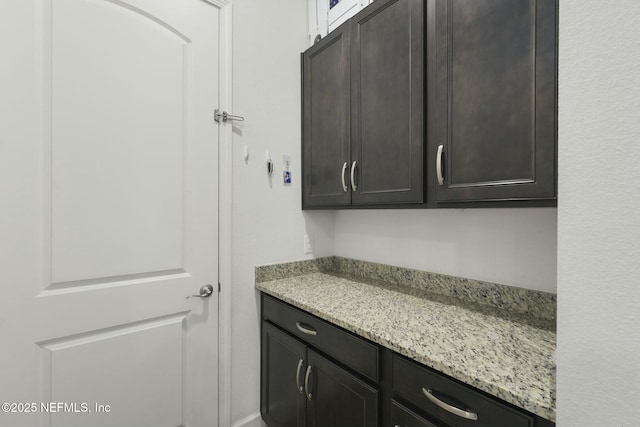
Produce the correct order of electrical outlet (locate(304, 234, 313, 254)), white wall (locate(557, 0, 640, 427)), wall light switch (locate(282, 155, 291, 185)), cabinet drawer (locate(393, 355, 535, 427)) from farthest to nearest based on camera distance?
electrical outlet (locate(304, 234, 313, 254)), wall light switch (locate(282, 155, 291, 185)), cabinet drawer (locate(393, 355, 535, 427)), white wall (locate(557, 0, 640, 427))

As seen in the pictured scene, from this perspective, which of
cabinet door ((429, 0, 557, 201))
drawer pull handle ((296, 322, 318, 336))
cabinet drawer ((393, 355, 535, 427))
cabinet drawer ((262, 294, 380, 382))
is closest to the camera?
cabinet drawer ((393, 355, 535, 427))

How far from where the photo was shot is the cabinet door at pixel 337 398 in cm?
107

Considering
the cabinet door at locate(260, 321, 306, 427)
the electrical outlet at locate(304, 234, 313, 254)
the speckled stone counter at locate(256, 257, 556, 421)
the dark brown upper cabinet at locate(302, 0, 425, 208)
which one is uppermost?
the dark brown upper cabinet at locate(302, 0, 425, 208)

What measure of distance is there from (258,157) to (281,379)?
4.05 feet

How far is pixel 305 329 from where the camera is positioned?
4.50ft

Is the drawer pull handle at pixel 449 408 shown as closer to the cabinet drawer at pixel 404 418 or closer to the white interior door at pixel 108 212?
the cabinet drawer at pixel 404 418

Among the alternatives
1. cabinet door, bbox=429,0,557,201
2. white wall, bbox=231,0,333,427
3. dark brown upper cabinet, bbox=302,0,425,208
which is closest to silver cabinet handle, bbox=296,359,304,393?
white wall, bbox=231,0,333,427

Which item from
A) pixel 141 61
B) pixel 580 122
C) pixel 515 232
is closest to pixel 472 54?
pixel 580 122

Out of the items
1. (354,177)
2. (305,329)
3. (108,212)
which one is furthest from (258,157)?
(305,329)

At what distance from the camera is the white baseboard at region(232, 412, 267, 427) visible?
65.5 inches

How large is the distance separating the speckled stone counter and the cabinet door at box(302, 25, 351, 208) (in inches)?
19.0

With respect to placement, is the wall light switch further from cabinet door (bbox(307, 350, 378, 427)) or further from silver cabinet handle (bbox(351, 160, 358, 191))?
Answer: cabinet door (bbox(307, 350, 378, 427))

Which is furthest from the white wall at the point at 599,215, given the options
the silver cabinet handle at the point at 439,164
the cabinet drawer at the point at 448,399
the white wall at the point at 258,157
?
the white wall at the point at 258,157

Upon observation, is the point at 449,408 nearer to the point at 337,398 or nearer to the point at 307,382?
the point at 337,398
